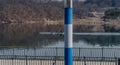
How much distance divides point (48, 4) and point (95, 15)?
25.2 metres

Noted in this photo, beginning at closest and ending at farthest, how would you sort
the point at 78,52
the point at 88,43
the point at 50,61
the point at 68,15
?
the point at 68,15 < the point at 50,61 < the point at 78,52 < the point at 88,43

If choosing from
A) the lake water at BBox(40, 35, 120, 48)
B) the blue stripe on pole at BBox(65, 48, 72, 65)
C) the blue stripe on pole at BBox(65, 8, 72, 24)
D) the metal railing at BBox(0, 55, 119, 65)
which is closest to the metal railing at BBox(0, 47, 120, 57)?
the metal railing at BBox(0, 55, 119, 65)

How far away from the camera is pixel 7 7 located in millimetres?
141000

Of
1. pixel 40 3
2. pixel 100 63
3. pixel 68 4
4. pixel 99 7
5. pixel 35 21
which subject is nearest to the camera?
pixel 68 4

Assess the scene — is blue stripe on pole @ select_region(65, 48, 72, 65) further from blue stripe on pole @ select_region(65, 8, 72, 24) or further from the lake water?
the lake water

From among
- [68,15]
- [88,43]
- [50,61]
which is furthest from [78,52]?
[68,15]

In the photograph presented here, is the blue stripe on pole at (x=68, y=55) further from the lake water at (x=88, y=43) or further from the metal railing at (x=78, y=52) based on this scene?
the lake water at (x=88, y=43)

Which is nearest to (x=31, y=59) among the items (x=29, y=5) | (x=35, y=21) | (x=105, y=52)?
(x=105, y=52)

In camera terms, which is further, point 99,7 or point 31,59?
point 99,7

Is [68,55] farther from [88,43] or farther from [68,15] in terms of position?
[88,43]

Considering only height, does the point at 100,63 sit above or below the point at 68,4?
below

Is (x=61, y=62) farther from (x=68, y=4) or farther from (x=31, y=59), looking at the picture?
(x=68, y=4)

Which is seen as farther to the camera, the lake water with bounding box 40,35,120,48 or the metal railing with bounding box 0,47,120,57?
the lake water with bounding box 40,35,120,48

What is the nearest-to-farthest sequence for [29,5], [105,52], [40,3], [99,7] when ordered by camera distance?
1. [105,52]
2. [29,5]
3. [40,3]
4. [99,7]
